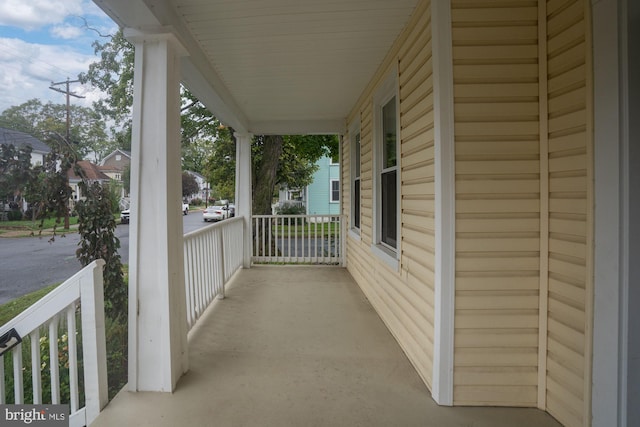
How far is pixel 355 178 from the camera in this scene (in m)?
4.76

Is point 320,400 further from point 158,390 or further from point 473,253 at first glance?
point 473,253

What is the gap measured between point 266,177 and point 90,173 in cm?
499

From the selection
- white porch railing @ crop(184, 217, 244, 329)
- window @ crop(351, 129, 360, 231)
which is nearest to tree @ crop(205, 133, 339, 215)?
white porch railing @ crop(184, 217, 244, 329)

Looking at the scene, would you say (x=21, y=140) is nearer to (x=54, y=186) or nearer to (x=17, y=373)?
(x=54, y=186)

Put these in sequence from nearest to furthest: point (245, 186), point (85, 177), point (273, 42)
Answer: point (85, 177)
point (273, 42)
point (245, 186)

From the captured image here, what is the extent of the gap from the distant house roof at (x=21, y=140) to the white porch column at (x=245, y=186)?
3494 mm

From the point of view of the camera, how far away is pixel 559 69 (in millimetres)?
1590

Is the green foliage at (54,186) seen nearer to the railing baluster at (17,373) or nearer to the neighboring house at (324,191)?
the railing baluster at (17,373)

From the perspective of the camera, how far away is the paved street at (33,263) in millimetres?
1545

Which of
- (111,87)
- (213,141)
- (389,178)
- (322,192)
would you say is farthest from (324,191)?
(111,87)

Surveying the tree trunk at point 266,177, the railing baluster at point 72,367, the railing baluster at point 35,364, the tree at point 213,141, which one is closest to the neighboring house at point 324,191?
the tree at point 213,141

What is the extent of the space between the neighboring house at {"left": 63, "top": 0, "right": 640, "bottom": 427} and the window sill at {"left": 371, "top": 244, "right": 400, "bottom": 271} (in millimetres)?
269

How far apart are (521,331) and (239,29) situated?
271cm

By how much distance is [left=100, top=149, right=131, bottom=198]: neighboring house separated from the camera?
212 centimetres
